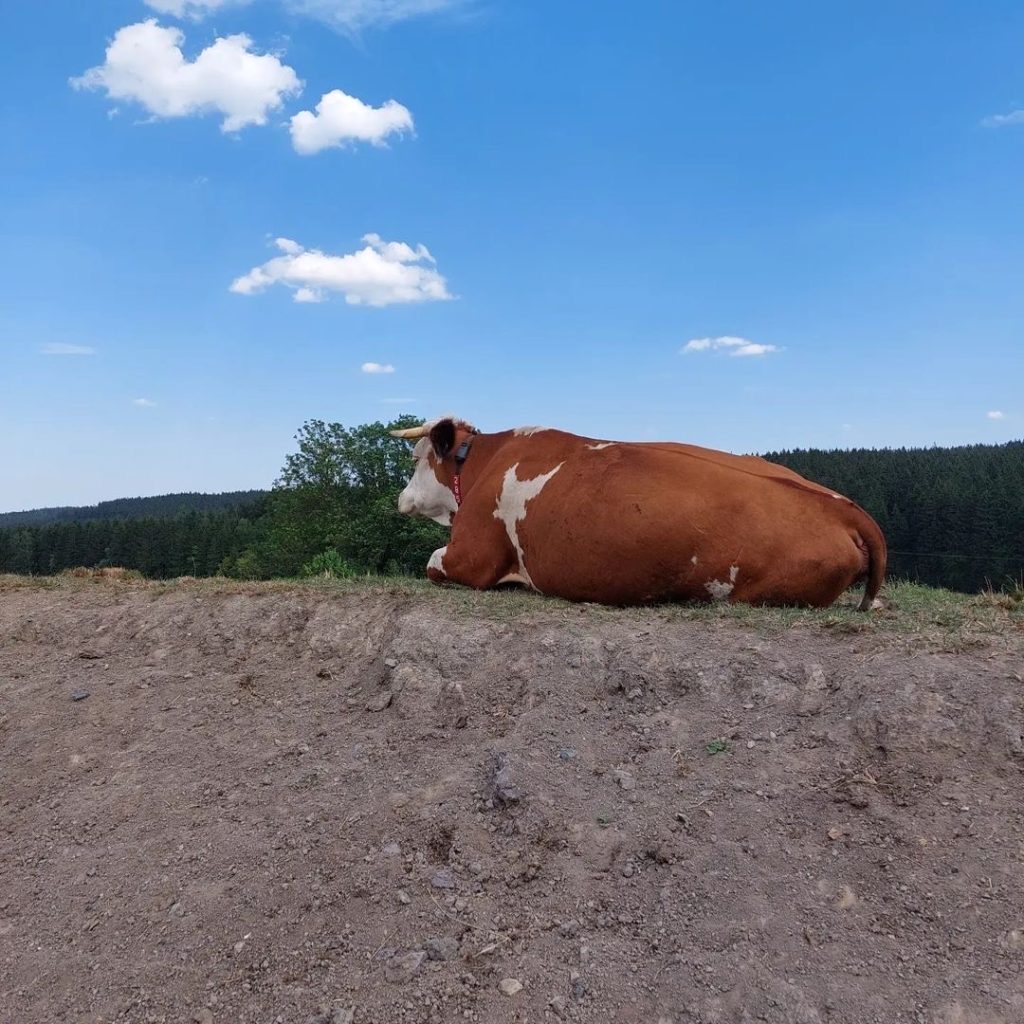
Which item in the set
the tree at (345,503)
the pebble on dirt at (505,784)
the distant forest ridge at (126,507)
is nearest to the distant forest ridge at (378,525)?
the tree at (345,503)

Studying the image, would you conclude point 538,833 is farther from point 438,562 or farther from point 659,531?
point 438,562

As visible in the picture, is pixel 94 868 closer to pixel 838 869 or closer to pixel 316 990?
pixel 316 990

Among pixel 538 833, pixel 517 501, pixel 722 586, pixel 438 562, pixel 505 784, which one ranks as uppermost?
pixel 517 501

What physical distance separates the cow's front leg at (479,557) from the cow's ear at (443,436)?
1588 mm

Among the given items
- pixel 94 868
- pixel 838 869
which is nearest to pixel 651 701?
pixel 838 869

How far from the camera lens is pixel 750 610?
5.48m

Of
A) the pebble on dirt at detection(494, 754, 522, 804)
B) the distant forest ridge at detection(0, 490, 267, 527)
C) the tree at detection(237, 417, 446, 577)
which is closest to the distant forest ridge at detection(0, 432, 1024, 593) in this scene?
the tree at detection(237, 417, 446, 577)

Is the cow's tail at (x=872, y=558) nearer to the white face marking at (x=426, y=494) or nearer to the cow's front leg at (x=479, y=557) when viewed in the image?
the cow's front leg at (x=479, y=557)

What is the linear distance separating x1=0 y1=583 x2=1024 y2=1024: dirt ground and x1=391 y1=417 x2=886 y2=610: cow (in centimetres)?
57

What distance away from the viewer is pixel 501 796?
13.1ft

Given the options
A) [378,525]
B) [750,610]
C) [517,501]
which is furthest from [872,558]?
[378,525]

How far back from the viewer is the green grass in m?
4.84

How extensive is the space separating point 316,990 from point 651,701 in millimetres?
2228

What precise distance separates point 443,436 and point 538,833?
541 centimetres
